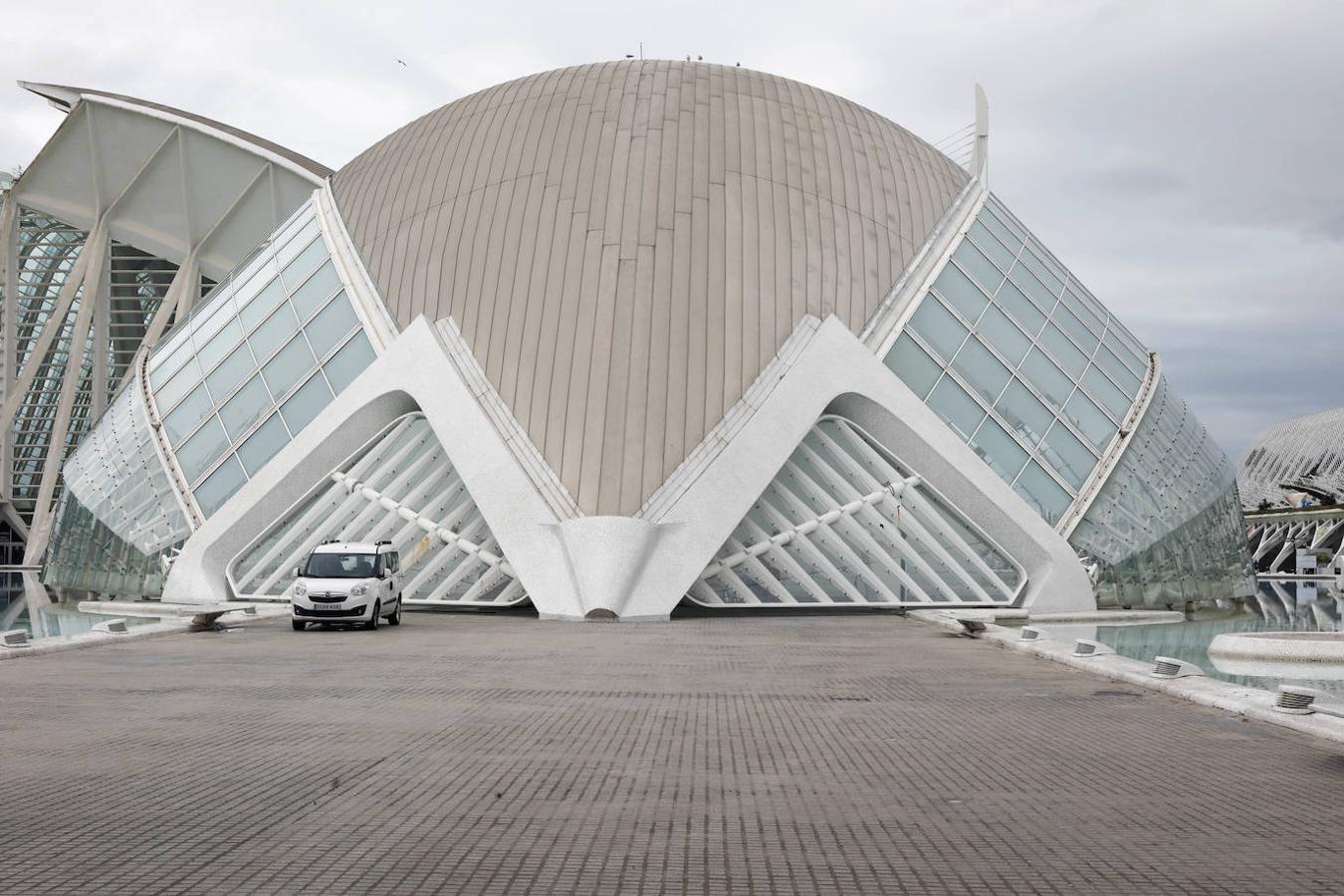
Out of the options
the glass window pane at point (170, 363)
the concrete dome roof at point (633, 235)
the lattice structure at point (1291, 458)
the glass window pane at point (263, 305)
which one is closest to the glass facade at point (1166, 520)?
the concrete dome roof at point (633, 235)

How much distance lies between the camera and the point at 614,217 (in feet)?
99.3

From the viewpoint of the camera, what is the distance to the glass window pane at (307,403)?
30375 mm

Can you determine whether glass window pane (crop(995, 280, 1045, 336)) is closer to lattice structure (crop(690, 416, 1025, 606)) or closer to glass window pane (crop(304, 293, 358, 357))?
lattice structure (crop(690, 416, 1025, 606))

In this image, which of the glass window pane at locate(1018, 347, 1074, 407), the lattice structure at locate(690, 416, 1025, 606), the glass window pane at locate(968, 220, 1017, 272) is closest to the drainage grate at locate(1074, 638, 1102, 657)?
the lattice structure at locate(690, 416, 1025, 606)

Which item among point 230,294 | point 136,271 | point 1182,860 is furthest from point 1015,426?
point 136,271

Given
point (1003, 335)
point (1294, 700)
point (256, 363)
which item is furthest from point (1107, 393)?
point (1294, 700)

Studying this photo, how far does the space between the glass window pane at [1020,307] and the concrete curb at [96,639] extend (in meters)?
19.1

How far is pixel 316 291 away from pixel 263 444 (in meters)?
4.66

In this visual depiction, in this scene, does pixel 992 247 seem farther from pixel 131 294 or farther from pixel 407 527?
pixel 131 294

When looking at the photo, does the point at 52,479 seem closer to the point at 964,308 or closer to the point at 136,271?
the point at 136,271

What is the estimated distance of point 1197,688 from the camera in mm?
12258

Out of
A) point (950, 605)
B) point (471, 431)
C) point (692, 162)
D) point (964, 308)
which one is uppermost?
point (692, 162)

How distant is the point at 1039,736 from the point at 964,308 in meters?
23.5

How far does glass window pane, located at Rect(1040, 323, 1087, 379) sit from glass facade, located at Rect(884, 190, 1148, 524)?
0.03m
